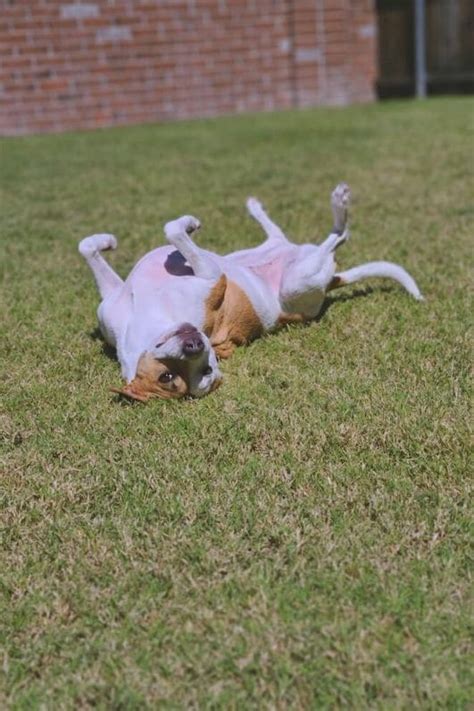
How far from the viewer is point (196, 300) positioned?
3.03 metres

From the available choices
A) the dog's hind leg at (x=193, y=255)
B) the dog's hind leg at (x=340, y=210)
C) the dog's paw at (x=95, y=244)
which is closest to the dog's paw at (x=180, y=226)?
the dog's hind leg at (x=193, y=255)

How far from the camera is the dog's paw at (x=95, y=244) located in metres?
3.39

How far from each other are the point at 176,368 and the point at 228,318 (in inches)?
18.2

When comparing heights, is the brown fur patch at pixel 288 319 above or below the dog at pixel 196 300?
below

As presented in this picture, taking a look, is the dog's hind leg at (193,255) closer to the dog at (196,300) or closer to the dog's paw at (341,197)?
the dog at (196,300)

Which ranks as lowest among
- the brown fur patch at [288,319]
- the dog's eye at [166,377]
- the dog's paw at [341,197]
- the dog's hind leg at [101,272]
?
the brown fur patch at [288,319]

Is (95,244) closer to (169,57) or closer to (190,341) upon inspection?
(190,341)

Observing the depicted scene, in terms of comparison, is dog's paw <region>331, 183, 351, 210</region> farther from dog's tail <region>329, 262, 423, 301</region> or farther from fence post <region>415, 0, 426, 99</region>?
fence post <region>415, 0, 426, 99</region>

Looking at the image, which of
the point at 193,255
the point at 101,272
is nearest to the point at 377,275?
the point at 193,255

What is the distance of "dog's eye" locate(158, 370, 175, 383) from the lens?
2834 millimetres

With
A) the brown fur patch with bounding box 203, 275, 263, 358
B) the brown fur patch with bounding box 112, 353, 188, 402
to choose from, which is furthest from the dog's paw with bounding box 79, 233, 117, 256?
the brown fur patch with bounding box 112, 353, 188, 402

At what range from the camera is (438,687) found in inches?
68.9

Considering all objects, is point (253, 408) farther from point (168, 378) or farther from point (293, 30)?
point (293, 30)

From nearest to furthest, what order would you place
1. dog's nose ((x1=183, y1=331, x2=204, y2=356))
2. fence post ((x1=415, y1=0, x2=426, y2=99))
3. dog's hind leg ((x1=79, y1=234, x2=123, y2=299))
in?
dog's nose ((x1=183, y1=331, x2=204, y2=356)), dog's hind leg ((x1=79, y1=234, x2=123, y2=299)), fence post ((x1=415, y1=0, x2=426, y2=99))
